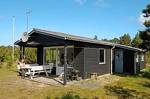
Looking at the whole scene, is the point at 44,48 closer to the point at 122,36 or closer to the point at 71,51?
the point at 71,51

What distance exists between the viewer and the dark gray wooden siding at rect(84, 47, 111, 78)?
717 inches

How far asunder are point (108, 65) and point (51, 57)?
18.1 feet

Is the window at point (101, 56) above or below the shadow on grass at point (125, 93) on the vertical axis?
above

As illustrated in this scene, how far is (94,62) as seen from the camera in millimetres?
19422

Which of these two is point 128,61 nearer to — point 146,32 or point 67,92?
point 146,32

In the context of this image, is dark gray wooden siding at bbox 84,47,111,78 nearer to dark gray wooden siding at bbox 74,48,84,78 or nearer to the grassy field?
dark gray wooden siding at bbox 74,48,84,78

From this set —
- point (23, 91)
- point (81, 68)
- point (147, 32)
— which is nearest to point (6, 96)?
point (23, 91)

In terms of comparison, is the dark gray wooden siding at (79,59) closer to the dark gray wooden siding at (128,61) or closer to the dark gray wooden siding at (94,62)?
the dark gray wooden siding at (94,62)

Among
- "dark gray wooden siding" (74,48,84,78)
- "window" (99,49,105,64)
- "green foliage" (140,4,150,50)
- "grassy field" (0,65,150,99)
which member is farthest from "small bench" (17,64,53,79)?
"green foliage" (140,4,150,50)

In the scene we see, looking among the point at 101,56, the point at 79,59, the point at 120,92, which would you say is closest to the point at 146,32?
the point at 101,56

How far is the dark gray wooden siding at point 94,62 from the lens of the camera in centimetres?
1821

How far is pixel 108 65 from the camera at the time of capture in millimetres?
21734

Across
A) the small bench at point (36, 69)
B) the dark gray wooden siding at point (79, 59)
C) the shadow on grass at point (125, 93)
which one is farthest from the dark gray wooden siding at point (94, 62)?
the shadow on grass at point (125, 93)

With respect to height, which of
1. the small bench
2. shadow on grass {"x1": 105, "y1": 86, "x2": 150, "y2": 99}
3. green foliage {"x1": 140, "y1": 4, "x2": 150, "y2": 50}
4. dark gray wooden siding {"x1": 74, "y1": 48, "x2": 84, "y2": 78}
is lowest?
shadow on grass {"x1": 105, "y1": 86, "x2": 150, "y2": 99}
